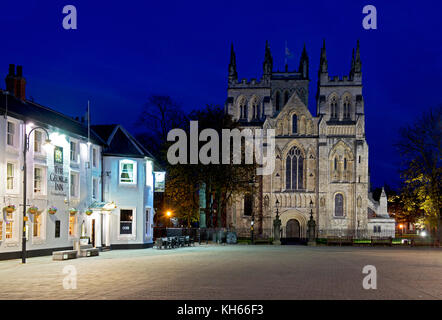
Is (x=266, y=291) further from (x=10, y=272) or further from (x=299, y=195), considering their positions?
(x=299, y=195)

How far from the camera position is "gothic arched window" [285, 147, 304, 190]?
78750mm

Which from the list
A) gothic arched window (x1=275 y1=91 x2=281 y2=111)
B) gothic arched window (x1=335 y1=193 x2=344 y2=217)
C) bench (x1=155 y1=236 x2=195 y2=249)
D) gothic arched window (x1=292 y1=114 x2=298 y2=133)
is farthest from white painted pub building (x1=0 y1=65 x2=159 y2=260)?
gothic arched window (x1=275 y1=91 x2=281 y2=111)

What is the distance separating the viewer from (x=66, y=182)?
3534 centimetres

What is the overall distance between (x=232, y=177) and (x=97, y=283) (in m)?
34.8

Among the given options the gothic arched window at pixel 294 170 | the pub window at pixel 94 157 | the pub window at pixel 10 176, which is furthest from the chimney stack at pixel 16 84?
the gothic arched window at pixel 294 170

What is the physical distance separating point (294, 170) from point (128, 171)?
40.7m

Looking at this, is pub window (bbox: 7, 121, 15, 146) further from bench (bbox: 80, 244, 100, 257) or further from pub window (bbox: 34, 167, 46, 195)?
bench (bbox: 80, 244, 100, 257)

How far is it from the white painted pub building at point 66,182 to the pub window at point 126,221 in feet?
0.05

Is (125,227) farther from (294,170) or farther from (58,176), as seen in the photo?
(294,170)

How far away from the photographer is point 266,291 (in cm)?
1543

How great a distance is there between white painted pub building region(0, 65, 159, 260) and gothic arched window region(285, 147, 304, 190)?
3683 centimetres

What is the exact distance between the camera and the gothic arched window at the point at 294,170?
78750 mm

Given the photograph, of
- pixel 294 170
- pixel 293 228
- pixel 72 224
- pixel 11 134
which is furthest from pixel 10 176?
pixel 293 228
